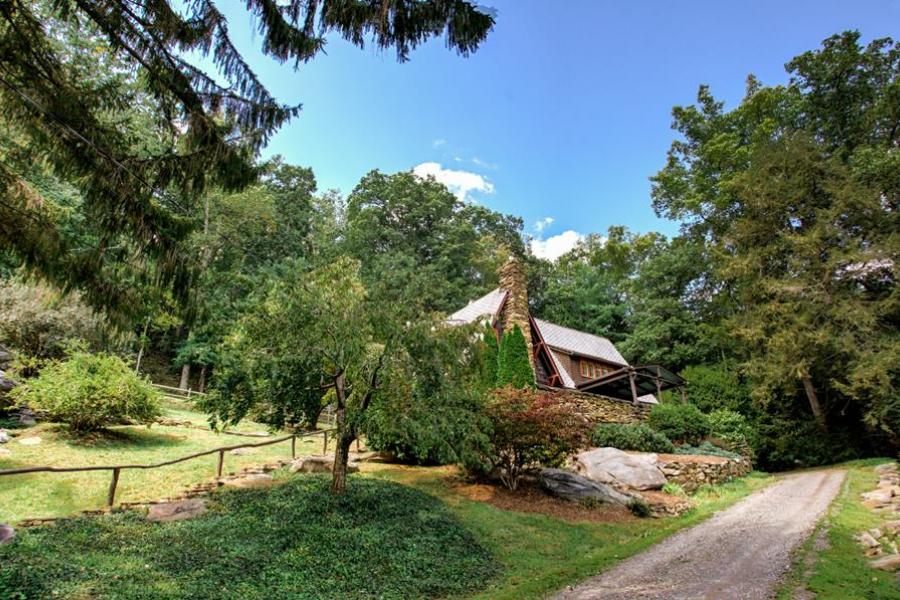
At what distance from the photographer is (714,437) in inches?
686

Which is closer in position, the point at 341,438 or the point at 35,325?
the point at 341,438

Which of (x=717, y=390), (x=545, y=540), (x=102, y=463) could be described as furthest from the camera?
(x=717, y=390)

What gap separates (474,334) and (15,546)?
272 inches

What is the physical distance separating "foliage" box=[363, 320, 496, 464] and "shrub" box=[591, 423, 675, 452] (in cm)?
757

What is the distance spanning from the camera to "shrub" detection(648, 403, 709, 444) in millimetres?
16438

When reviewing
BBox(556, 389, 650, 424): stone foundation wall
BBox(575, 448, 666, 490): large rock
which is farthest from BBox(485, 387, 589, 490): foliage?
BBox(556, 389, 650, 424): stone foundation wall

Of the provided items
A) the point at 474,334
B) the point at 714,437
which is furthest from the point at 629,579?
the point at 714,437

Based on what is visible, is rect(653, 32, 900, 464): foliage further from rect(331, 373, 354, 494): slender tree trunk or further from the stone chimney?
rect(331, 373, 354, 494): slender tree trunk

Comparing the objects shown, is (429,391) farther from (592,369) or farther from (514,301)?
(592,369)

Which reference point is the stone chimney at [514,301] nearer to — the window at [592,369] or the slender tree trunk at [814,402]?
the window at [592,369]

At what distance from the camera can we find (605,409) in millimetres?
16547

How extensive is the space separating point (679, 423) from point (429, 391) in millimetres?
12088

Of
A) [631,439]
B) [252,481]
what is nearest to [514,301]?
[631,439]

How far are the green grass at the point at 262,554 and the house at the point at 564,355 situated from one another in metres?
8.47
